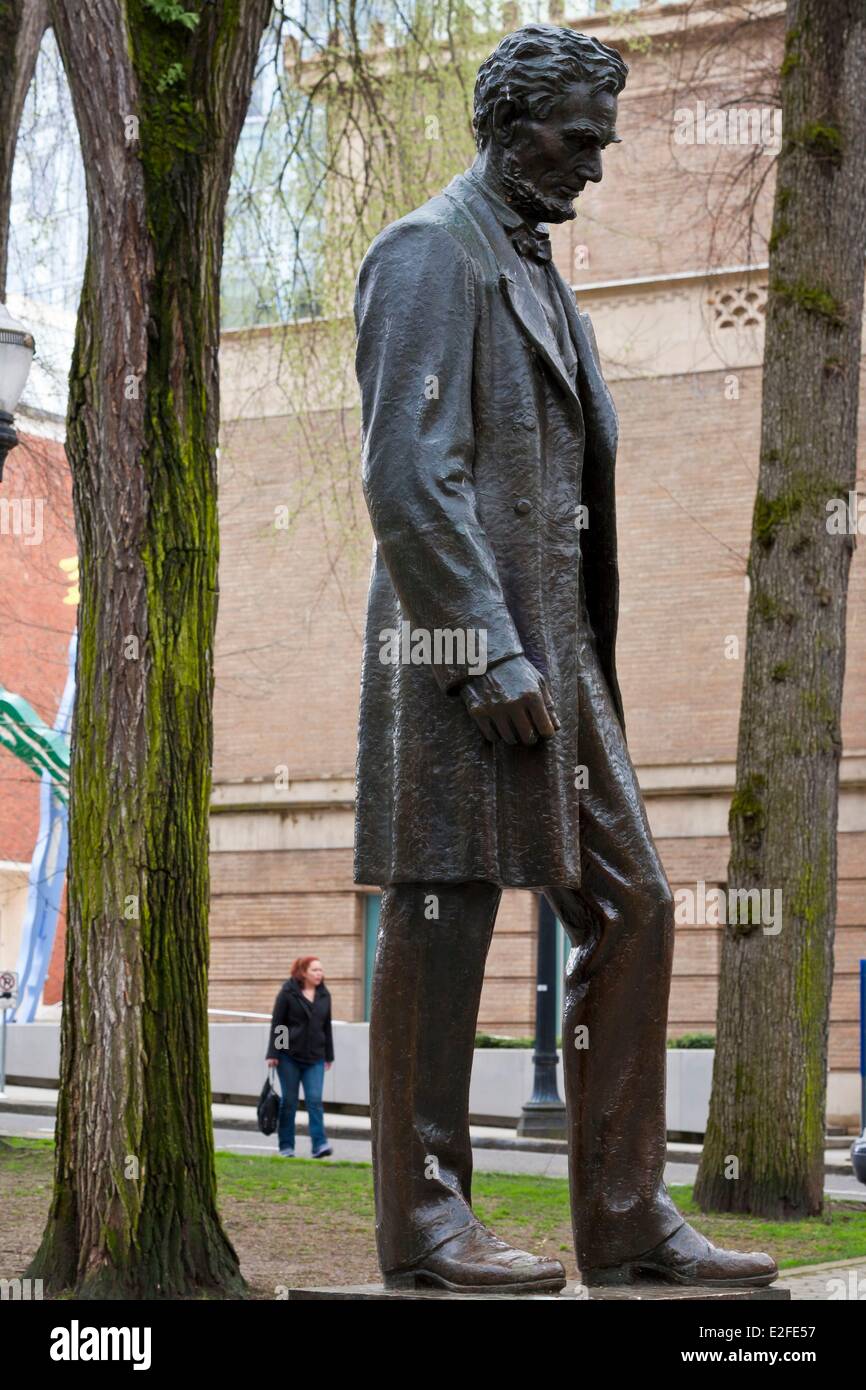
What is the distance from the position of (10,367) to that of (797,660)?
6080 millimetres

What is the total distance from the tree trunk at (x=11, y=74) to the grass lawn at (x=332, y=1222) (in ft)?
23.0

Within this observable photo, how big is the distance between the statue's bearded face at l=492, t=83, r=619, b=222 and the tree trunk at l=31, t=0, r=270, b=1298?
5280mm

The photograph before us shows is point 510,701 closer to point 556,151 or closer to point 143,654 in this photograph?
point 556,151

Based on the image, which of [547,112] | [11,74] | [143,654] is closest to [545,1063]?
[11,74]

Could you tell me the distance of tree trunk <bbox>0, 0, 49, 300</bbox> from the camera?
52.9ft

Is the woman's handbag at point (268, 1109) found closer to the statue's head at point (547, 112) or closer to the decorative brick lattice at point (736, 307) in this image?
the decorative brick lattice at point (736, 307)

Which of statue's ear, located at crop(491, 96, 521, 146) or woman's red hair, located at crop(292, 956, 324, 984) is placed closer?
statue's ear, located at crop(491, 96, 521, 146)

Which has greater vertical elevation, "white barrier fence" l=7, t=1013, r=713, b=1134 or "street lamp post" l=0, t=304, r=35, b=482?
"street lamp post" l=0, t=304, r=35, b=482

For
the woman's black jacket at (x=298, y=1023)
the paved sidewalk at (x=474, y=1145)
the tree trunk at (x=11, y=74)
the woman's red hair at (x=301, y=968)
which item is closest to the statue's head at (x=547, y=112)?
the tree trunk at (x=11, y=74)

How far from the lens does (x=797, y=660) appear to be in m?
14.9

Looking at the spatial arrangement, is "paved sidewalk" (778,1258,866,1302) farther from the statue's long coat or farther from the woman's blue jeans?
the woman's blue jeans

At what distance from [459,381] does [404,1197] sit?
6.34ft

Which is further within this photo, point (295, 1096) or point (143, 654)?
point (295, 1096)

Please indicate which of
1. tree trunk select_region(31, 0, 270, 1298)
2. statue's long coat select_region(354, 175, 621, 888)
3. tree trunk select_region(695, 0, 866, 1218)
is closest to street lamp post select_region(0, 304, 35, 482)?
tree trunk select_region(31, 0, 270, 1298)
